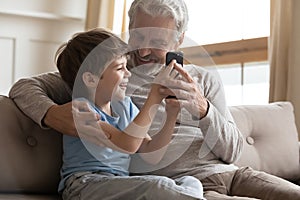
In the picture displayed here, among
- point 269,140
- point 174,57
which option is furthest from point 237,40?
point 174,57

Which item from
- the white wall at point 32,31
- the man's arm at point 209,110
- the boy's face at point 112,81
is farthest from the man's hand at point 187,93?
the white wall at point 32,31

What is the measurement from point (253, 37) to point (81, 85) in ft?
5.47

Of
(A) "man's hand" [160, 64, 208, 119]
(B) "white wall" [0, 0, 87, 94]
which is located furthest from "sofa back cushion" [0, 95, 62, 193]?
(B) "white wall" [0, 0, 87, 94]

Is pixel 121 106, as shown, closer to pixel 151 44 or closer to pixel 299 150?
pixel 151 44

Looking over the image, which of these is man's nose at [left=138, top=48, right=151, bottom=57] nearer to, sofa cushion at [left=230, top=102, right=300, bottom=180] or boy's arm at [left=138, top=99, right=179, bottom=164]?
boy's arm at [left=138, top=99, right=179, bottom=164]

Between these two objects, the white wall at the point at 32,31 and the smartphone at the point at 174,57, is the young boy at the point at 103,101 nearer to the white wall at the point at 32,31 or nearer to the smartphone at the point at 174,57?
the smartphone at the point at 174,57

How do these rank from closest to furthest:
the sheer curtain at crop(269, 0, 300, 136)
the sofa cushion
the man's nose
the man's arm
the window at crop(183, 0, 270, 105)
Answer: the man's arm
the man's nose
the sofa cushion
the sheer curtain at crop(269, 0, 300, 136)
the window at crop(183, 0, 270, 105)

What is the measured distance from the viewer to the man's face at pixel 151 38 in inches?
63.6

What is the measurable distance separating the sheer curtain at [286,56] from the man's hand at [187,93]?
40.5 inches

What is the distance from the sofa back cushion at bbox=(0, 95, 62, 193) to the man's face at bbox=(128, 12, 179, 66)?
0.32 m

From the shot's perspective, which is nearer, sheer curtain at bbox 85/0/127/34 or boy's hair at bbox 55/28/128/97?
boy's hair at bbox 55/28/128/97

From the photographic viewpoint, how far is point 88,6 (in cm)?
385

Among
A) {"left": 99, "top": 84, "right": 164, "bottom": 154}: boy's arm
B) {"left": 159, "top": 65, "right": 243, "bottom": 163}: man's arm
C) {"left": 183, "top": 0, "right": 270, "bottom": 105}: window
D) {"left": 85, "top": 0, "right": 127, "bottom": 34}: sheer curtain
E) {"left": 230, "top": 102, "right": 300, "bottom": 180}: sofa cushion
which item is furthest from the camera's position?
{"left": 85, "top": 0, "right": 127, "bottom": 34}: sheer curtain

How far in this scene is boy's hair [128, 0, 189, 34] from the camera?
1.65 metres
